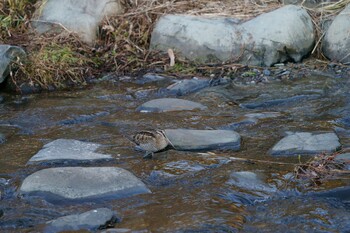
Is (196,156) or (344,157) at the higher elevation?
(344,157)

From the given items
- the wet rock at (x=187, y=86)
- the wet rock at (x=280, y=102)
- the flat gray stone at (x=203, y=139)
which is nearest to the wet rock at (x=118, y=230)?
the flat gray stone at (x=203, y=139)

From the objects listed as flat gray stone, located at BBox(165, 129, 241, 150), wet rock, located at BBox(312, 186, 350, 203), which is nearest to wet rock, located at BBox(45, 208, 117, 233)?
wet rock, located at BBox(312, 186, 350, 203)

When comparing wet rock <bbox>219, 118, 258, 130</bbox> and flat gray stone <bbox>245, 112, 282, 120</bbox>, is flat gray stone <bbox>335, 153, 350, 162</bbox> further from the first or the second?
flat gray stone <bbox>245, 112, 282, 120</bbox>

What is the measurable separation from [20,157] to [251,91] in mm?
2838

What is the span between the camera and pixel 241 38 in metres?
8.35

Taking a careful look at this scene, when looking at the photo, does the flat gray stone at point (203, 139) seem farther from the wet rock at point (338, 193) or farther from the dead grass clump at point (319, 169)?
the wet rock at point (338, 193)

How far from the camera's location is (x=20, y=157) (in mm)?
5406

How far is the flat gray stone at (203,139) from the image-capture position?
17.9 feet

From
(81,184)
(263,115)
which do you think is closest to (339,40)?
(263,115)

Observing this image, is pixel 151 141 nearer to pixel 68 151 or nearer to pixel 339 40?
pixel 68 151

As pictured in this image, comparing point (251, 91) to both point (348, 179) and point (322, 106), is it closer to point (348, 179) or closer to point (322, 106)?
point (322, 106)

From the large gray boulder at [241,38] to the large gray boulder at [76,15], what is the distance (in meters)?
0.75

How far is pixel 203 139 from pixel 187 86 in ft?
6.80

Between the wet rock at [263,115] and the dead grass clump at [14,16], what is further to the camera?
the dead grass clump at [14,16]
